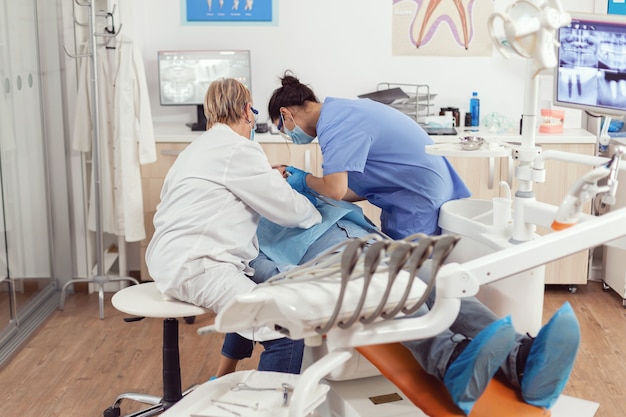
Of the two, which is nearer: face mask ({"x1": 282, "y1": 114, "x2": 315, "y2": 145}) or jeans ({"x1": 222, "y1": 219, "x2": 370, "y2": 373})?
jeans ({"x1": 222, "y1": 219, "x2": 370, "y2": 373})

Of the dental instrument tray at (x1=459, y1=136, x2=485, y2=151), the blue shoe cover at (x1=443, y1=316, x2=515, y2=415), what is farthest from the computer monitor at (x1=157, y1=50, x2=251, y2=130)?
the blue shoe cover at (x1=443, y1=316, x2=515, y2=415)

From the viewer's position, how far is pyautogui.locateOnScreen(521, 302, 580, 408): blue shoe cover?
1782mm

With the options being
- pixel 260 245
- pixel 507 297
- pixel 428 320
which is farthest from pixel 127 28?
pixel 428 320

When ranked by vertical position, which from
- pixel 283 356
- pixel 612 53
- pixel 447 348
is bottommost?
pixel 283 356

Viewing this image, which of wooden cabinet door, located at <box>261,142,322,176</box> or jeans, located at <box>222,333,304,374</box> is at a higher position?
wooden cabinet door, located at <box>261,142,322,176</box>

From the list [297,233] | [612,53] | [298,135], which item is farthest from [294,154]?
[612,53]

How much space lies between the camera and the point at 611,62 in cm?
307

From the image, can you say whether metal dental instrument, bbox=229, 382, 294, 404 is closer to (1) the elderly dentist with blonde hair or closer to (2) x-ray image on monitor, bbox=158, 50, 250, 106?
(1) the elderly dentist with blonde hair

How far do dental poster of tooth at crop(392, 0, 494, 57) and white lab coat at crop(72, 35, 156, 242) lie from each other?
1.38m

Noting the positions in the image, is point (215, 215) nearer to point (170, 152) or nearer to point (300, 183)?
point (300, 183)

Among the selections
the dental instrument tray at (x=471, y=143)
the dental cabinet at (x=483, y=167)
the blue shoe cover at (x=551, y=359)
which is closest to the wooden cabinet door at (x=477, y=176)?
the dental cabinet at (x=483, y=167)

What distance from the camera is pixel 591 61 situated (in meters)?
3.05

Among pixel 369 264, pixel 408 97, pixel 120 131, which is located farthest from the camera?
pixel 408 97

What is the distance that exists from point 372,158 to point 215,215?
654 mm
